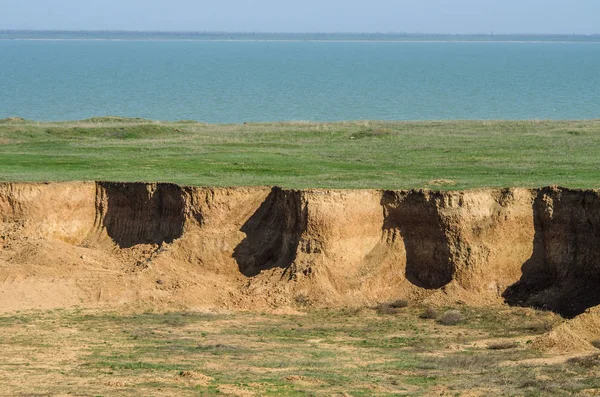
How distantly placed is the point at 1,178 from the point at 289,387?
18905 mm

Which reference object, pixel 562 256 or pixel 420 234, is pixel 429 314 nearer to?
pixel 420 234

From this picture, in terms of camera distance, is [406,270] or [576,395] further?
[406,270]

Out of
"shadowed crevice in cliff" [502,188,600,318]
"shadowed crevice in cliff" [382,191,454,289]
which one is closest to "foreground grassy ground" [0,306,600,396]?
"shadowed crevice in cliff" [502,188,600,318]

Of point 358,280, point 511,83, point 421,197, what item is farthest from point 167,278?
point 511,83

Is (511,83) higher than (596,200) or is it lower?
higher

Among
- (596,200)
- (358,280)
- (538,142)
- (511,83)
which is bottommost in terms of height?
(358,280)

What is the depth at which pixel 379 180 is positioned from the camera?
137 ft

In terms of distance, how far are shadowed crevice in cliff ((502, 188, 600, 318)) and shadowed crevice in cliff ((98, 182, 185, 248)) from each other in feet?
37.1

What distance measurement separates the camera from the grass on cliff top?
4219cm

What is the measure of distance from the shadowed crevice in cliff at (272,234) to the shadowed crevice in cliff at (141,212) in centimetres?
243

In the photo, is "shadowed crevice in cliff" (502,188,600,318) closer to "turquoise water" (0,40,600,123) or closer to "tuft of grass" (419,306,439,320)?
"tuft of grass" (419,306,439,320)

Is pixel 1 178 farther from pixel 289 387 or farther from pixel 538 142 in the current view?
pixel 538 142

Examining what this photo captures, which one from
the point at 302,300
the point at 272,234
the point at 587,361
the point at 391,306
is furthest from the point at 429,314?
the point at 587,361

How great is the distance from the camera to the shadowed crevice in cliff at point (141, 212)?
40.4 m
